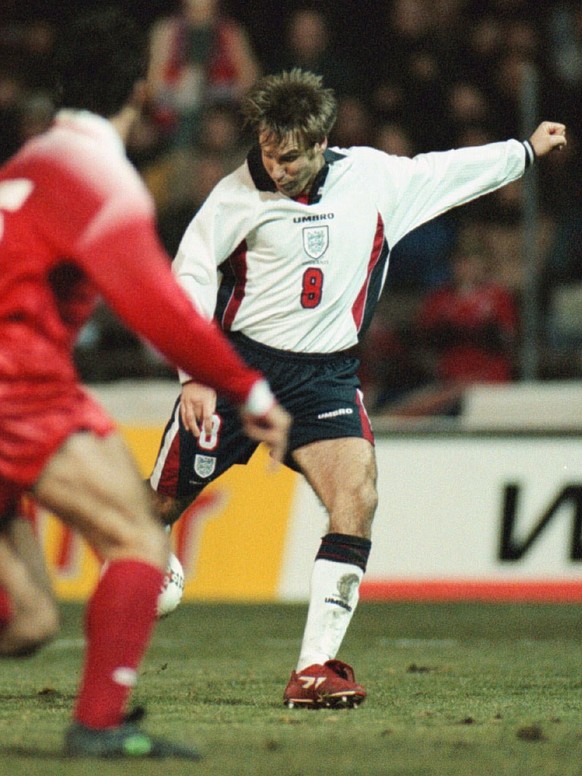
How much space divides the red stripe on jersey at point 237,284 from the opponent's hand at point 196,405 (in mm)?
456

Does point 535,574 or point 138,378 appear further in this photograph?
point 138,378

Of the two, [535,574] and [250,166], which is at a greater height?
[250,166]

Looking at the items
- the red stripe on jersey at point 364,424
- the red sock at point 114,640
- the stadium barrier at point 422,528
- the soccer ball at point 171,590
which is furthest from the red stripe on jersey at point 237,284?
the stadium barrier at point 422,528

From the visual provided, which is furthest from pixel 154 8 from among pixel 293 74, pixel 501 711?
pixel 501 711

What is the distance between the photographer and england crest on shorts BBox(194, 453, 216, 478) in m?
6.62

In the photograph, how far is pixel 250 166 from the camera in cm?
649

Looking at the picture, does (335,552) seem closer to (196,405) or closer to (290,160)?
(196,405)

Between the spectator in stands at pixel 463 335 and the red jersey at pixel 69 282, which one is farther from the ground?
the spectator in stands at pixel 463 335

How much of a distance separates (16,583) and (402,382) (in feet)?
24.0

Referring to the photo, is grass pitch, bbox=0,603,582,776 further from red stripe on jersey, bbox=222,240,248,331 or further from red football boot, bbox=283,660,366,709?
red stripe on jersey, bbox=222,240,248,331

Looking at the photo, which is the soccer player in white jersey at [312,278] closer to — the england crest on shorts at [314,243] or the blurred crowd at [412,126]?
the england crest on shorts at [314,243]

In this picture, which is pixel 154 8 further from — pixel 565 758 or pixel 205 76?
pixel 565 758

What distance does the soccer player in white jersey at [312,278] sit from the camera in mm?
6242

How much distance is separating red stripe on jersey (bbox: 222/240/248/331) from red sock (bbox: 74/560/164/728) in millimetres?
2285
